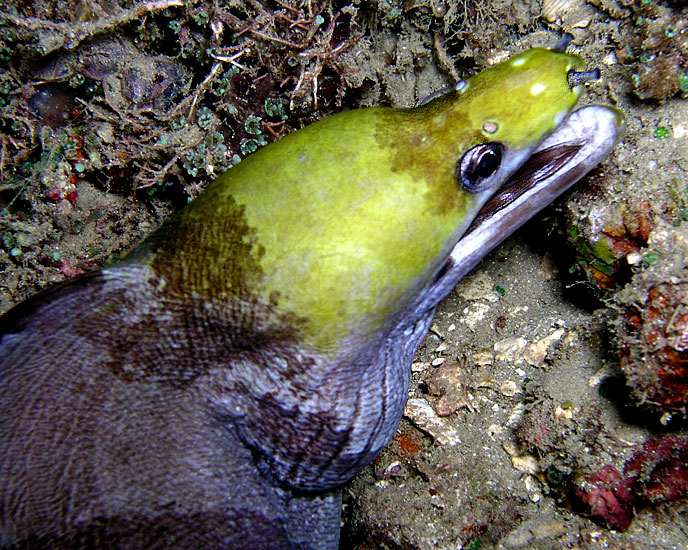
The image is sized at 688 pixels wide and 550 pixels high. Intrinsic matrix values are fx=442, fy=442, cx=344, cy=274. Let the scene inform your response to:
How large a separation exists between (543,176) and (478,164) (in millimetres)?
441

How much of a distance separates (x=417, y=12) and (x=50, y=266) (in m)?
2.82

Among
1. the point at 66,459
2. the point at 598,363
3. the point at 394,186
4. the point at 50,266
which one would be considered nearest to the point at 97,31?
the point at 50,266

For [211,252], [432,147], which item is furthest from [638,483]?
[211,252]

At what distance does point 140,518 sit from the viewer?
5.67 feet

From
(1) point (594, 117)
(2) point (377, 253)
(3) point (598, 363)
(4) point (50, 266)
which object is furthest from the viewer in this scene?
(4) point (50, 266)

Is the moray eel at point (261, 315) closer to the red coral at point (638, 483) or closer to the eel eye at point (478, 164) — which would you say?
the eel eye at point (478, 164)

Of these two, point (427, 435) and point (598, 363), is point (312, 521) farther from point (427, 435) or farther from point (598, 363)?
point (598, 363)

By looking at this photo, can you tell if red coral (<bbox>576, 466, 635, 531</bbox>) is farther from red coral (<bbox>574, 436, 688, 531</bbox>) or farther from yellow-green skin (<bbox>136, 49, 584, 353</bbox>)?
yellow-green skin (<bbox>136, 49, 584, 353</bbox>)

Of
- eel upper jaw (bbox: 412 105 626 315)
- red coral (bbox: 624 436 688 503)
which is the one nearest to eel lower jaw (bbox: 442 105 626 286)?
eel upper jaw (bbox: 412 105 626 315)

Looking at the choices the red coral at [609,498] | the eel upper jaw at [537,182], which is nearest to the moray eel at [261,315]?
the eel upper jaw at [537,182]

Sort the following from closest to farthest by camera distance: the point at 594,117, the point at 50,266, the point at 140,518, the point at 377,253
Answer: the point at 377,253
the point at 140,518
the point at 594,117
the point at 50,266

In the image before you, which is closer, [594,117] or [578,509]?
[594,117]

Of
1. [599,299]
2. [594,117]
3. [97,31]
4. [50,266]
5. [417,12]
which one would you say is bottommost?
[50,266]

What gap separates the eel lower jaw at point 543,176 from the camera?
1948 millimetres
